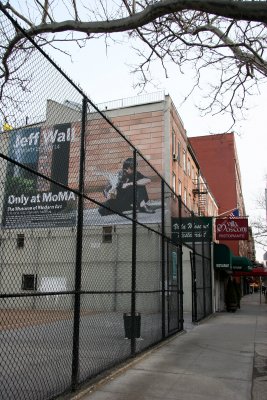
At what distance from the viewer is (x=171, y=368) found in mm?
7578

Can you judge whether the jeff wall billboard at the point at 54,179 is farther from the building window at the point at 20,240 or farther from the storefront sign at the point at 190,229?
the storefront sign at the point at 190,229

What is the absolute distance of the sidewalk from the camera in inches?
232

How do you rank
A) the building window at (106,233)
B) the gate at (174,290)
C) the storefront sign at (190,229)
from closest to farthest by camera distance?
1. the building window at (106,233)
2. the gate at (174,290)
3. the storefront sign at (190,229)

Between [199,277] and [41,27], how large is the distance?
13841 mm

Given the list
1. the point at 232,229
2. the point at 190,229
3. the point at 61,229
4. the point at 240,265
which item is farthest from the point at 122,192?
the point at 240,265

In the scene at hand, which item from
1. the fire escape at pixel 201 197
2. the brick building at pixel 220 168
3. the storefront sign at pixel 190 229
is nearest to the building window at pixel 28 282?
the storefront sign at pixel 190 229

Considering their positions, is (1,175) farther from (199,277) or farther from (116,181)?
(199,277)

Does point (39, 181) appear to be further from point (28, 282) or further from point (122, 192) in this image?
point (122, 192)

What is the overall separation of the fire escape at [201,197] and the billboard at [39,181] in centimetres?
2964

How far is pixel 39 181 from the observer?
529cm

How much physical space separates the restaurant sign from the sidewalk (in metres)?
12.7

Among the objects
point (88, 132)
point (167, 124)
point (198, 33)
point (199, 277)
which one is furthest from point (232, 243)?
point (88, 132)

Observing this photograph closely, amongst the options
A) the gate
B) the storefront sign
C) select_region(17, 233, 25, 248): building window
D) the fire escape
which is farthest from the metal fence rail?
the fire escape

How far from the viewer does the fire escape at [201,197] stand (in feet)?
117
